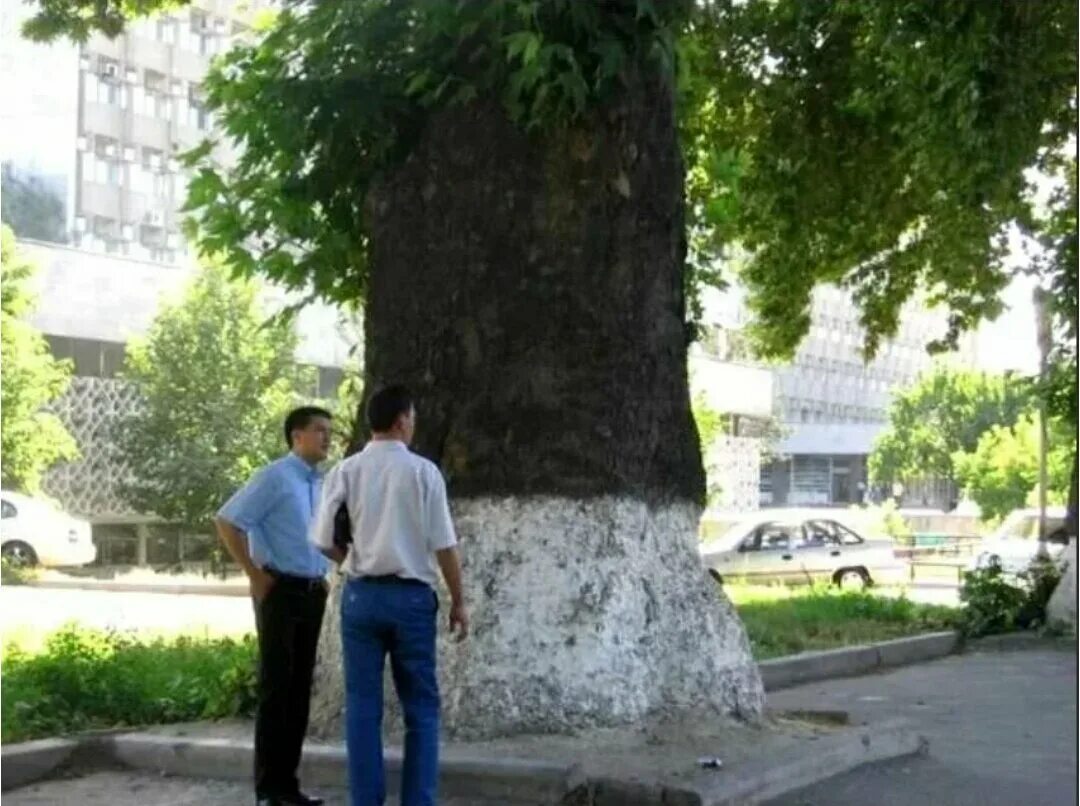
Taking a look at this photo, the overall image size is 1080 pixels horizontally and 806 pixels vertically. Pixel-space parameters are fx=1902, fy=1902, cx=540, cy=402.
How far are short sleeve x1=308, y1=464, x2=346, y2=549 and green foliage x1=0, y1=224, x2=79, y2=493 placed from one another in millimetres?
27652

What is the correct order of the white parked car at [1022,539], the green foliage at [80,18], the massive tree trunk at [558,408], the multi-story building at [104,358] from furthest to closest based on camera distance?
the multi-story building at [104,358], the white parked car at [1022,539], the green foliage at [80,18], the massive tree trunk at [558,408]

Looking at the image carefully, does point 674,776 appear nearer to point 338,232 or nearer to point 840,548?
point 338,232

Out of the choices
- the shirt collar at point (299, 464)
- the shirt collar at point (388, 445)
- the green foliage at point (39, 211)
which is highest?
the green foliage at point (39, 211)

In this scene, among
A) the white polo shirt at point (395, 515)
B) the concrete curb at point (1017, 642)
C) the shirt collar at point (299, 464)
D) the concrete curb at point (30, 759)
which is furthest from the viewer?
the concrete curb at point (1017, 642)

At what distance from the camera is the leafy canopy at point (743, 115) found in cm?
895

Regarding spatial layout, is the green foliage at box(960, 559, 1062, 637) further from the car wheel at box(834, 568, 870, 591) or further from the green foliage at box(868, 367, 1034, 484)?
the green foliage at box(868, 367, 1034, 484)

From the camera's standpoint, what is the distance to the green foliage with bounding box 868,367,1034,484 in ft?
321

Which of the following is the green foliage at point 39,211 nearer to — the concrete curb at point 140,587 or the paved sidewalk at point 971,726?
the concrete curb at point 140,587

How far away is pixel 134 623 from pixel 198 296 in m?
23.3

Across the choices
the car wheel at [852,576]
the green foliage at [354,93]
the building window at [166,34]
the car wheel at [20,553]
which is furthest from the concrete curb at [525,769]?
the building window at [166,34]

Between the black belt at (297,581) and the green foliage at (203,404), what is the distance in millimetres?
32636

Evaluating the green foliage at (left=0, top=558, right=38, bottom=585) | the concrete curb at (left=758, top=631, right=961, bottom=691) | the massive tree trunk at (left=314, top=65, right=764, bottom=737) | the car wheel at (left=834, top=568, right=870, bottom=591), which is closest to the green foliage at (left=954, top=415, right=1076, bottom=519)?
the car wheel at (left=834, top=568, right=870, bottom=591)

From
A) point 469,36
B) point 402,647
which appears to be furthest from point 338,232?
point 402,647

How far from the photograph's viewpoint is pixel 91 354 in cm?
4891
